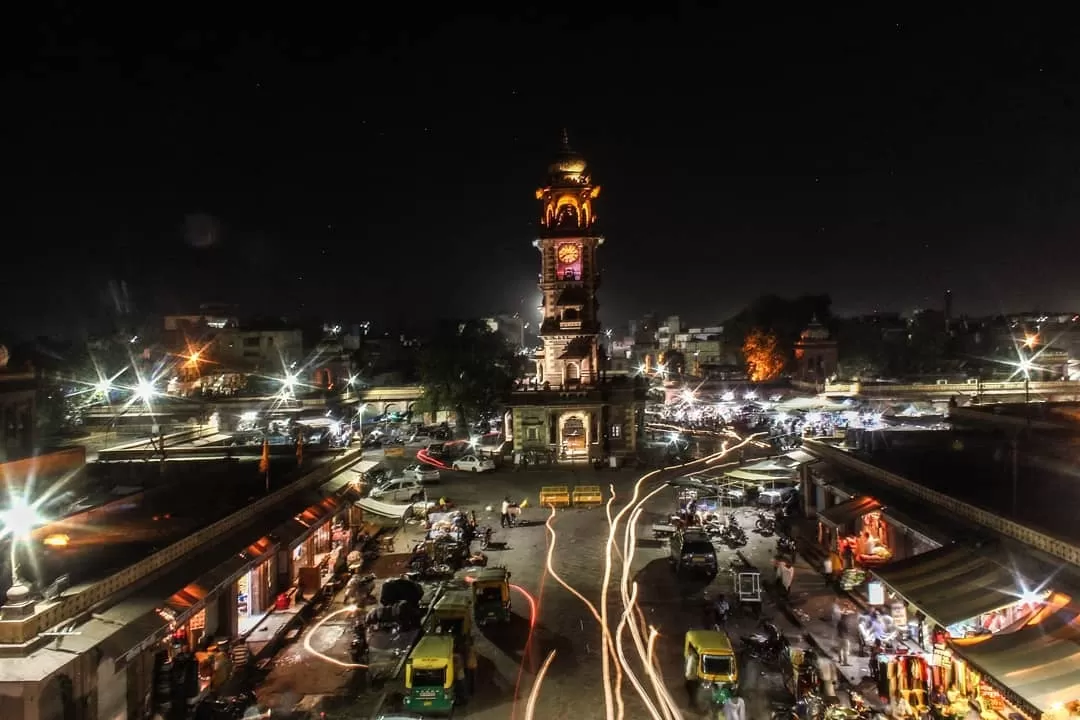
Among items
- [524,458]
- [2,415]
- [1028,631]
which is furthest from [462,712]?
[524,458]

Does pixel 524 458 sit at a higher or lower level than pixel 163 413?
lower

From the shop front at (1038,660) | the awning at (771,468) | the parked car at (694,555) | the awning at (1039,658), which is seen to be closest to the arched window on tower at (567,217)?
the awning at (771,468)

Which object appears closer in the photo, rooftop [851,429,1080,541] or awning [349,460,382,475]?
Result: rooftop [851,429,1080,541]

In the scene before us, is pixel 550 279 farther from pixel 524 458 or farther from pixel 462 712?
pixel 462 712

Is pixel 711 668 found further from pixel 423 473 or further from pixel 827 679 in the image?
pixel 423 473

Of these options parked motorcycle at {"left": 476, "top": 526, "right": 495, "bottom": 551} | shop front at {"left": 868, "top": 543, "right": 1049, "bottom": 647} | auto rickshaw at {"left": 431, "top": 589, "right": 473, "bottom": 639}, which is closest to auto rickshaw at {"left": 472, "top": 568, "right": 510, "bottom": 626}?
auto rickshaw at {"left": 431, "top": 589, "right": 473, "bottom": 639}

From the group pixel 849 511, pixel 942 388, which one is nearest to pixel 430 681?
pixel 849 511

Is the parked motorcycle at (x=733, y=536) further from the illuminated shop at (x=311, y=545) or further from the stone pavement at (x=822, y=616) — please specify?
the illuminated shop at (x=311, y=545)

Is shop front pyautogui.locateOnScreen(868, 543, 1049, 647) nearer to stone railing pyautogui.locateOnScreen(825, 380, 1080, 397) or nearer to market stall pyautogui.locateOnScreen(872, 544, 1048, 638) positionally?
market stall pyautogui.locateOnScreen(872, 544, 1048, 638)
